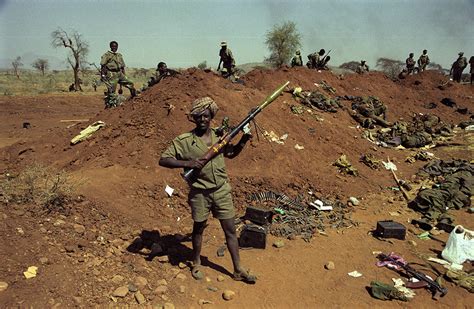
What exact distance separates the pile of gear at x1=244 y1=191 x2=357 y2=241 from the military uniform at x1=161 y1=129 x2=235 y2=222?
6.05ft

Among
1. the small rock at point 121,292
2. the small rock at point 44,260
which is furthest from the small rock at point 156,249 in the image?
the small rock at point 44,260

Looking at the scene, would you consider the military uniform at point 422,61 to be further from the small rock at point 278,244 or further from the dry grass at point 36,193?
the dry grass at point 36,193

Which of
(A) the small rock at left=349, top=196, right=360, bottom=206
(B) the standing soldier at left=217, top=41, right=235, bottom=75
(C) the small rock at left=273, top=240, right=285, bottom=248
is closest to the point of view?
(C) the small rock at left=273, top=240, right=285, bottom=248

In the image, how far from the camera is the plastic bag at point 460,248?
4.36 metres

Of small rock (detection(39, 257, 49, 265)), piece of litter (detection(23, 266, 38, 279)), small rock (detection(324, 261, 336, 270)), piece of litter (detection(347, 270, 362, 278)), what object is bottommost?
small rock (detection(324, 261, 336, 270))

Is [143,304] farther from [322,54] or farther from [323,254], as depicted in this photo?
[322,54]

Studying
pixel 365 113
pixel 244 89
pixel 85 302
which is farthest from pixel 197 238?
pixel 365 113

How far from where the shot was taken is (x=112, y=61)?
9227 mm

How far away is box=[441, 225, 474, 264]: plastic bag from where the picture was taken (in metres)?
4.36

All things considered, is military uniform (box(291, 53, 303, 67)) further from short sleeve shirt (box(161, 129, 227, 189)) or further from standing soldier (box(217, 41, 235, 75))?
short sleeve shirt (box(161, 129, 227, 189))

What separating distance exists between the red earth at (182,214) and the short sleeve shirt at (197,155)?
3.80ft

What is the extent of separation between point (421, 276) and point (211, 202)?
99.9 inches

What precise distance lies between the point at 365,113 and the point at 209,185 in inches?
395

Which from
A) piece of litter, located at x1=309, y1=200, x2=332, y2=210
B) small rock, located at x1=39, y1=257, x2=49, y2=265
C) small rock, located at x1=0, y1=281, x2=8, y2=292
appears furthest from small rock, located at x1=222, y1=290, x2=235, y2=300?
piece of litter, located at x1=309, y1=200, x2=332, y2=210
